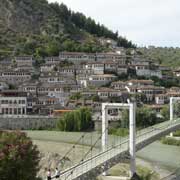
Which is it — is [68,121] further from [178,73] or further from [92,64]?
[178,73]

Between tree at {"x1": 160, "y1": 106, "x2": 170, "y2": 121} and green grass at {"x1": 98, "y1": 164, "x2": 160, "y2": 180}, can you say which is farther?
tree at {"x1": 160, "y1": 106, "x2": 170, "y2": 121}

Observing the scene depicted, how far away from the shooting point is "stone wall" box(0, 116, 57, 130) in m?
37.2

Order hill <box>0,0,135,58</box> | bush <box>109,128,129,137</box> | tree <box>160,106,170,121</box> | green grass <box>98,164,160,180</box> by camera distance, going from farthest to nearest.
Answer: hill <box>0,0,135,58</box>
tree <box>160,106,170,121</box>
bush <box>109,128,129,137</box>
green grass <box>98,164,160,180</box>

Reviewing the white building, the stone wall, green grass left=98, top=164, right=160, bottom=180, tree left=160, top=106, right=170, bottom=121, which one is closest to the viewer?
green grass left=98, top=164, right=160, bottom=180

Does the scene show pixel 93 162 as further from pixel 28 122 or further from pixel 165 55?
pixel 165 55

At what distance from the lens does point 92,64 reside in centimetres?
5234

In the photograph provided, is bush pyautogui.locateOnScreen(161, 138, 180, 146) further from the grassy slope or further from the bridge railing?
the grassy slope

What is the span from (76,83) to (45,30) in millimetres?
23923

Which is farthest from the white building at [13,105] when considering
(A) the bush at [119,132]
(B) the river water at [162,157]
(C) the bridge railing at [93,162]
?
(C) the bridge railing at [93,162]

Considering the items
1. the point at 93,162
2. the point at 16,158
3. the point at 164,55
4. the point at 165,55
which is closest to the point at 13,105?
the point at 93,162

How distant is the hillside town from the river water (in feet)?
31.4

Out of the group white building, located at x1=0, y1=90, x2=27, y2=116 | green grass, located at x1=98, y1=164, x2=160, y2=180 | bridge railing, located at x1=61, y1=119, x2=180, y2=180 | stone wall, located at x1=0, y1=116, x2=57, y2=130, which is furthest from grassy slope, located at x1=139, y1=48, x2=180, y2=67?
bridge railing, located at x1=61, y1=119, x2=180, y2=180

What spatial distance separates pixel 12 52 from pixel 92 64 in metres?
10.6

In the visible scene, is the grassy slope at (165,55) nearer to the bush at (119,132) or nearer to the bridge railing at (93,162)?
the bush at (119,132)
